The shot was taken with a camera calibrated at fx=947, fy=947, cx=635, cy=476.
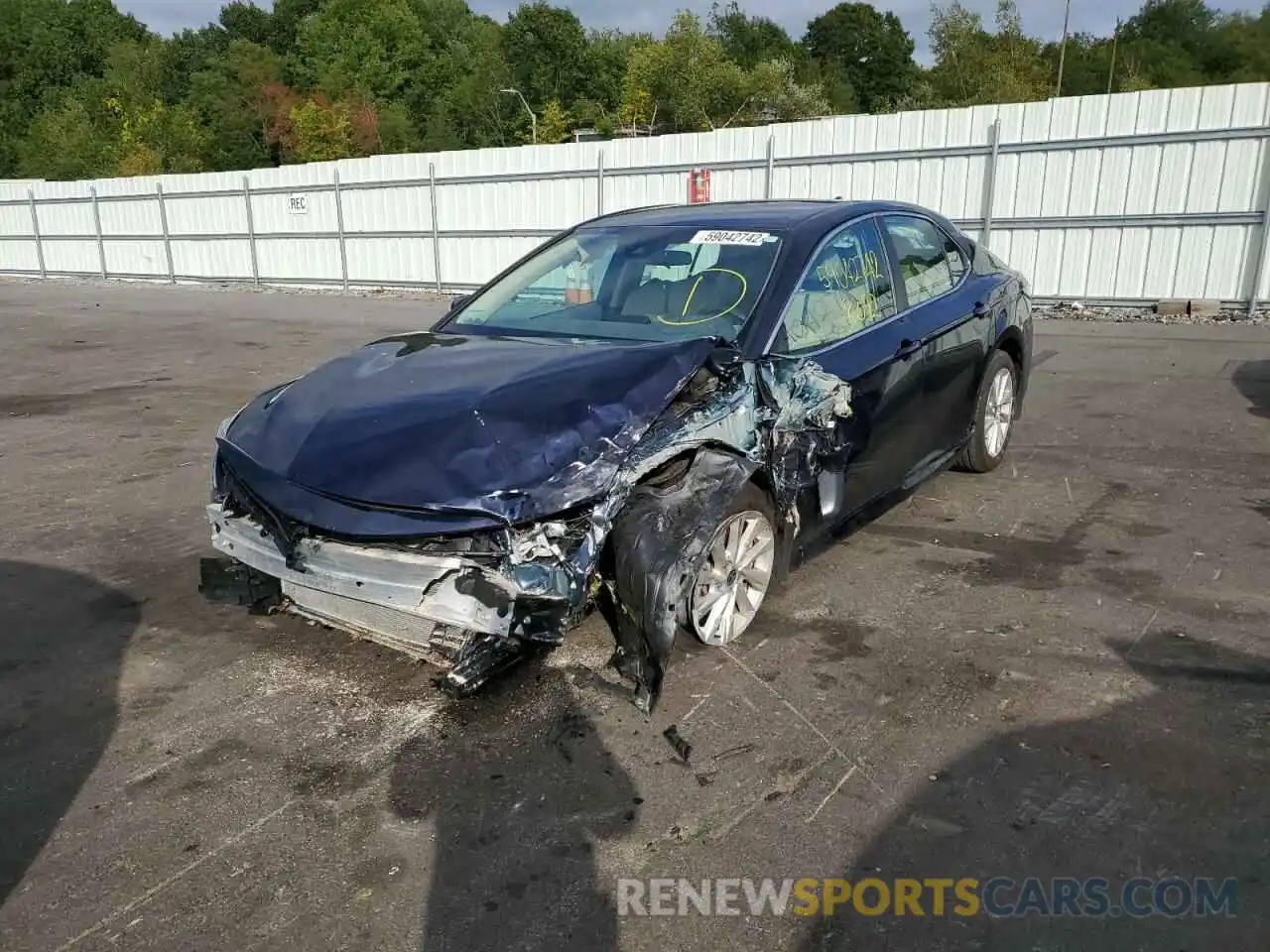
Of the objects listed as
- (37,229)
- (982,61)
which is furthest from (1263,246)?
(982,61)

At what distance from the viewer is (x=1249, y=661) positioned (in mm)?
3475

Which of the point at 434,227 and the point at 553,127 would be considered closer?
the point at 434,227

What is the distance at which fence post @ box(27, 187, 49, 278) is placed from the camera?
26.3 metres

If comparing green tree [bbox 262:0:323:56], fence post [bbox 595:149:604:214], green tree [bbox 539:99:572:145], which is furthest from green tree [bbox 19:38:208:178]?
fence post [bbox 595:149:604:214]

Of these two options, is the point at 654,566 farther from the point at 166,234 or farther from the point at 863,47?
the point at 863,47

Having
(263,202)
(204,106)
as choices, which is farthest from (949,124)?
(204,106)

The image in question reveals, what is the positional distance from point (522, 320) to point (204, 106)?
63.2 meters

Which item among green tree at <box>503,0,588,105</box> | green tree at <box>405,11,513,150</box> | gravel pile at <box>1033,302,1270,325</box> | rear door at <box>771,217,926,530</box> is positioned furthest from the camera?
green tree at <box>503,0,588,105</box>

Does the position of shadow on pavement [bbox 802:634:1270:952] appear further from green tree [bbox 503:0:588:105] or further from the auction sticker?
green tree [bbox 503:0:588:105]

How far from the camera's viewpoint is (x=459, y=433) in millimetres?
3207

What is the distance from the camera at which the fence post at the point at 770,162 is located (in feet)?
48.6

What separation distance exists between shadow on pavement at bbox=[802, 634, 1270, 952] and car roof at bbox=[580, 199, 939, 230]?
2452 millimetres

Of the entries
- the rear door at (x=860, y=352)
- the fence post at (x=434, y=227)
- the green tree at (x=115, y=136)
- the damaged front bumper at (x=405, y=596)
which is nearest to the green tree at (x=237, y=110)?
the green tree at (x=115, y=136)

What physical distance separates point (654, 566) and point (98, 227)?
Answer: 27.2m
